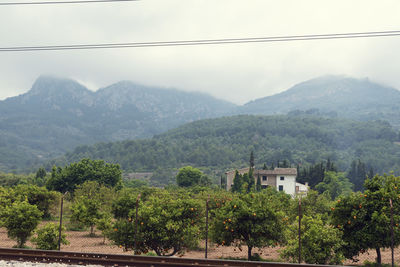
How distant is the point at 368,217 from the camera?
1598 cm

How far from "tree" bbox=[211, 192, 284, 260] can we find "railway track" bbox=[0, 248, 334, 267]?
13.4 ft

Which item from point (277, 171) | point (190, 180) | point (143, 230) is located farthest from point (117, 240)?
point (277, 171)

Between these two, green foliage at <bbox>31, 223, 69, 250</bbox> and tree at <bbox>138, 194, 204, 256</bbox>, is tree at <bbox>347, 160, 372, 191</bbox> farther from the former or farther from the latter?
green foliage at <bbox>31, 223, 69, 250</bbox>

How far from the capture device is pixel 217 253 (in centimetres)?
2130

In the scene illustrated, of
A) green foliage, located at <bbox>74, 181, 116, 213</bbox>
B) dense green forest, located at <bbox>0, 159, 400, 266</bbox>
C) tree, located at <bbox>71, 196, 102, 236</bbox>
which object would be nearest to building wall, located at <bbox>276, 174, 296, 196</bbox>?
green foliage, located at <bbox>74, 181, 116, 213</bbox>

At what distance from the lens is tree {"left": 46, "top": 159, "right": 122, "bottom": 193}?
2064 inches

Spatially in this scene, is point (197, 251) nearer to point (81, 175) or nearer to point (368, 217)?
point (368, 217)

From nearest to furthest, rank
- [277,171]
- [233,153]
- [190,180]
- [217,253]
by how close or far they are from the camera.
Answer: [217,253]
[190,180]
[277,171]
[233,153]

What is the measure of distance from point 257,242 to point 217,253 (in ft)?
15.4

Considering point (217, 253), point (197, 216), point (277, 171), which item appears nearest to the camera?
point (197, 216)

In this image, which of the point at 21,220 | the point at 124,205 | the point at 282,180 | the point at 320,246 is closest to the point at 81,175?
the point at 124,205

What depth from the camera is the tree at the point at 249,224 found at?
1714 cm

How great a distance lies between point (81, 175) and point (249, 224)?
41.6m

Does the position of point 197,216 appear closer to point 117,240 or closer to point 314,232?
point 117,240
